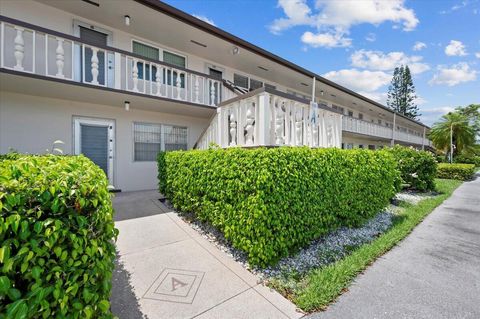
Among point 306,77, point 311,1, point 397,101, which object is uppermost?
point 397,101

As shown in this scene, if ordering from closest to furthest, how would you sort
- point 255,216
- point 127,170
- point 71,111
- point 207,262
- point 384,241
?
point 255,216
point 207,262
point 384,241
point 71,111
point 127,170

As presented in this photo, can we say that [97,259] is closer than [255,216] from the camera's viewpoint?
Yes

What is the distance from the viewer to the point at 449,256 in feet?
13.0

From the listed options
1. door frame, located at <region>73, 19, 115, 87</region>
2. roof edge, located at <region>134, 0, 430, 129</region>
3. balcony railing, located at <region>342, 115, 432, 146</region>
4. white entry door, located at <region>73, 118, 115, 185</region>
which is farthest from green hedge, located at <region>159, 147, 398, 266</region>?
balcony railing, located at <region>342, 115, 432, 146</region>

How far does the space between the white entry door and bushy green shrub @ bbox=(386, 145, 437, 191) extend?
11.2 m

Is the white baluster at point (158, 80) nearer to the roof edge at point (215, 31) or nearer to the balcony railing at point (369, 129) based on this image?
the roof edge at point (215, 31)

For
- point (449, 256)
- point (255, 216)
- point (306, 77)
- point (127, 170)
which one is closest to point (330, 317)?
point (255, 216)

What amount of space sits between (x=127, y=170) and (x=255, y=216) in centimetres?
679

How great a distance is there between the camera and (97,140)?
7562 millimetres

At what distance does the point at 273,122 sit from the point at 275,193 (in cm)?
164

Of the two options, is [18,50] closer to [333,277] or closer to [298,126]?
[298,126]

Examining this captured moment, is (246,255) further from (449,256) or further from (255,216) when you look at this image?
(449,256)

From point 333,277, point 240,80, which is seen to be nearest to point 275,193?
point 333,277

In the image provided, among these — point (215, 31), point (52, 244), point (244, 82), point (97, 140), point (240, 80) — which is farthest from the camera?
point (244, 82)
